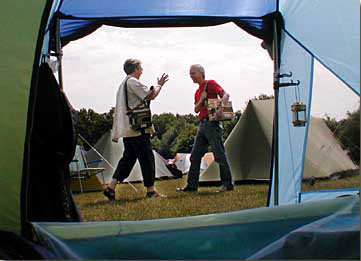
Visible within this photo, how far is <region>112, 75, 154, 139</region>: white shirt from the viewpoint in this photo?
517cm

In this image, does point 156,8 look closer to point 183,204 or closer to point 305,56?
point 305,56

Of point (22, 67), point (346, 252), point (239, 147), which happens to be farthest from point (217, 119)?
point (346, 252)

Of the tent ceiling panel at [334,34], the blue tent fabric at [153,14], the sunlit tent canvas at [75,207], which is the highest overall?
the blue tent fabric at [153,14]

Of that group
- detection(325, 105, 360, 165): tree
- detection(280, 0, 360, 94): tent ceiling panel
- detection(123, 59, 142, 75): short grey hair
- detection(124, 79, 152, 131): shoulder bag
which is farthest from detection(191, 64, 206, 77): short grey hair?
detection(325, 105, 360, 165): tree

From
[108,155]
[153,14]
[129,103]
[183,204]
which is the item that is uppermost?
[153,14]

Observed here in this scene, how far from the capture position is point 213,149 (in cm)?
568

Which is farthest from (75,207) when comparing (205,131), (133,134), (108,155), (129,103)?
(108,155)

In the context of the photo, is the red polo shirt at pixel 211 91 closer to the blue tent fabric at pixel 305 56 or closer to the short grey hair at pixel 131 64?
the short grey hair at pixel 131 64

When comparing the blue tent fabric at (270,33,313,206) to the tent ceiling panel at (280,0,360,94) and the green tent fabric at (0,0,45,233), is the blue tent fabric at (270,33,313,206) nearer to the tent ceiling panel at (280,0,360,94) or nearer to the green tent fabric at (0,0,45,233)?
the tent ceiling panel at (280,0,360,94)

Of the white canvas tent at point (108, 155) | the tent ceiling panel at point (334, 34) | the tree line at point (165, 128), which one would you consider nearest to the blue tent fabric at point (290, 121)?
the tent ceiling panel at point (334, 34)

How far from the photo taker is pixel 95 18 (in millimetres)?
4363

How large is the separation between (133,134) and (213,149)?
0.92 metres

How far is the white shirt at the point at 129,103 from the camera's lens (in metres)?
5.17

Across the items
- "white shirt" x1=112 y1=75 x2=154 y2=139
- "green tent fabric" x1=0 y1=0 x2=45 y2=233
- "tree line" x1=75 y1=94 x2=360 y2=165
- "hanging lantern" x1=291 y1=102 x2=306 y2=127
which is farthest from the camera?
"tree line" x1=75 y1=94 x2=360 y2=165
